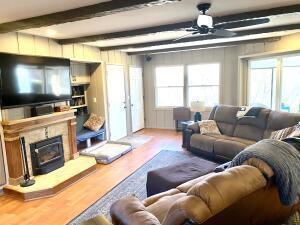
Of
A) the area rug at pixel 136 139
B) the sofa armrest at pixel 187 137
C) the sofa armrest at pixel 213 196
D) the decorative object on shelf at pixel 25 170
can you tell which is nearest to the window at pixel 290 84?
the sofa armrest at pixel 187 137

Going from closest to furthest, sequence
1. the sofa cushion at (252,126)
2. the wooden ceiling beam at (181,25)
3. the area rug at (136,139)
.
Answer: the wooden ceiling beam at (181,25) < the sofa cushion at (252,126) < the area rug at (136,139)

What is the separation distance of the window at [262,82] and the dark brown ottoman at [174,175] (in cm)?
344

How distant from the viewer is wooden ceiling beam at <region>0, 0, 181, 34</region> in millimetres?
2373

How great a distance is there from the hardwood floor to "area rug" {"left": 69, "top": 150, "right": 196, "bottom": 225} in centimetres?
10

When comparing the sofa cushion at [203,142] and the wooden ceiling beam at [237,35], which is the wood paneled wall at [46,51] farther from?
the sofa cushion at [203,142]

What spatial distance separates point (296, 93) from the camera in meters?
5.08

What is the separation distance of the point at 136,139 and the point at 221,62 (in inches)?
129

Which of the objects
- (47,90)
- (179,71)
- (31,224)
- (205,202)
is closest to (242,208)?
(205,202)

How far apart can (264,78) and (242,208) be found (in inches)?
205

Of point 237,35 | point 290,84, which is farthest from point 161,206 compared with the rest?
point 290,84

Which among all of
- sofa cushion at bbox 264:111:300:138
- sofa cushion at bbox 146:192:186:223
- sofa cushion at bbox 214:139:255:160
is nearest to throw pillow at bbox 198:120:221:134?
sofa cushion at bbox 214:139:255:160

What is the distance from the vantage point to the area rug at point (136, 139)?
5.98m

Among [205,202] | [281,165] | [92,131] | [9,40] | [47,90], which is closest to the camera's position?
[205,202]

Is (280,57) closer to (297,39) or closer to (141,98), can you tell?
(297,39)
